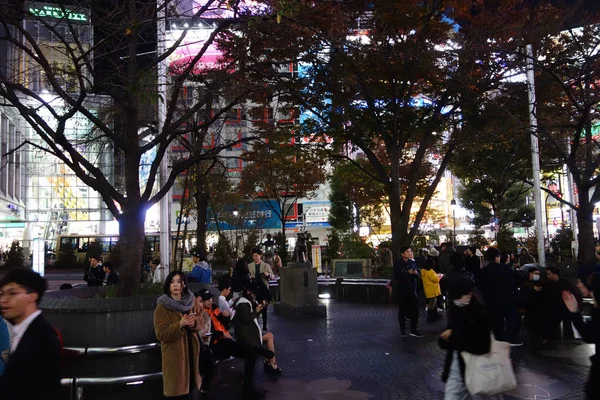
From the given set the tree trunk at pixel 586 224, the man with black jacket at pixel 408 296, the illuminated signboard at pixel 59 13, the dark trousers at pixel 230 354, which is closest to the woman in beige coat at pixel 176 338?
the dark trousers at pixel 230 354

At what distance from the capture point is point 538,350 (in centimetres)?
832

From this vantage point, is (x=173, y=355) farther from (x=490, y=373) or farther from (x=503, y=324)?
(x=503, y=324)

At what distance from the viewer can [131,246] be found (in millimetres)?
7594

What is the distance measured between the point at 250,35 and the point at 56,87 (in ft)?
15.3

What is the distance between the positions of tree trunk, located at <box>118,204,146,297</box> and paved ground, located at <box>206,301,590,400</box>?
1.91 meters

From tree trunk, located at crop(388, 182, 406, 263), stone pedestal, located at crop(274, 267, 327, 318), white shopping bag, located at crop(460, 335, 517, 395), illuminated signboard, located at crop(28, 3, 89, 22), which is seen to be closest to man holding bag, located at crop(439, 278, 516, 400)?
white shopping bag, located at crop(460, 335, 517, 395)

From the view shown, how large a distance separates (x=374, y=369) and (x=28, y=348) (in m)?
5.70

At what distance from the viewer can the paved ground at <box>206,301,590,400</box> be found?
626 cm

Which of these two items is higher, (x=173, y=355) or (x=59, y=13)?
(x=59, y=13)

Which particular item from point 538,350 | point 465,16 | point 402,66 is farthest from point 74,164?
point 465,16

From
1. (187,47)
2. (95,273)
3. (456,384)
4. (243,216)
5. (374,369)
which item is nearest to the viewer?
(456,384)

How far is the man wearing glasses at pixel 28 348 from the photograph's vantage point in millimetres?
2566

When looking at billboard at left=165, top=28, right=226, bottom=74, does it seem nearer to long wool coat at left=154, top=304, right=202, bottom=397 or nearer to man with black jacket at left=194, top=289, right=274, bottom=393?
man with black jacket at left=194, top=289, right=274, bottom=393

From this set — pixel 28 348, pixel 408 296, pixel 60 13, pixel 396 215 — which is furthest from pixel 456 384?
pixel 396 215
